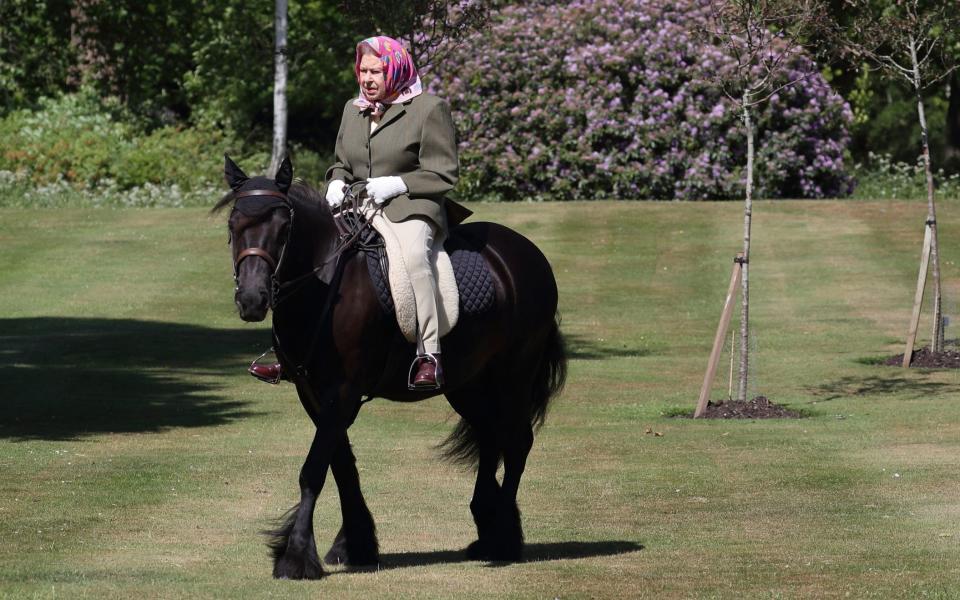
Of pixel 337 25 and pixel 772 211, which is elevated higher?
pixel 337 25

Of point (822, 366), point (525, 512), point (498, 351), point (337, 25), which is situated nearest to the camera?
point (498, 351)

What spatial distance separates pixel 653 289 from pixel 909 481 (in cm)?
1502

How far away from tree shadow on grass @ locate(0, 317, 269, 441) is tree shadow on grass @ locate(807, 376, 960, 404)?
632cm

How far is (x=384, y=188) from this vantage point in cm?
887

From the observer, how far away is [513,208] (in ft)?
107

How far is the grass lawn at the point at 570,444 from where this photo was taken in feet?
28.9

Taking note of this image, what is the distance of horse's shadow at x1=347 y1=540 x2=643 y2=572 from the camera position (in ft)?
30.2

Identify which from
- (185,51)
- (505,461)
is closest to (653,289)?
(505,461)

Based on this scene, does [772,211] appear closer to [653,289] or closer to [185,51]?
[653,289]

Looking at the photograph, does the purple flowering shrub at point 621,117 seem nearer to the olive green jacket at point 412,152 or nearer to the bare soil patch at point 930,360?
the bare soil patch at point 930,360

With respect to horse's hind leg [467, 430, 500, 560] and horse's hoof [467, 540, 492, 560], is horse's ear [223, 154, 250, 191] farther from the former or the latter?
horse's hoof [467, 540, 492, 560]

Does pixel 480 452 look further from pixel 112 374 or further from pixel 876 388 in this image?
pixel 112 374

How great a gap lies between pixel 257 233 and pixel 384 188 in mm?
1029

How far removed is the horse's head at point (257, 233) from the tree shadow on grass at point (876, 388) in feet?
33.9
